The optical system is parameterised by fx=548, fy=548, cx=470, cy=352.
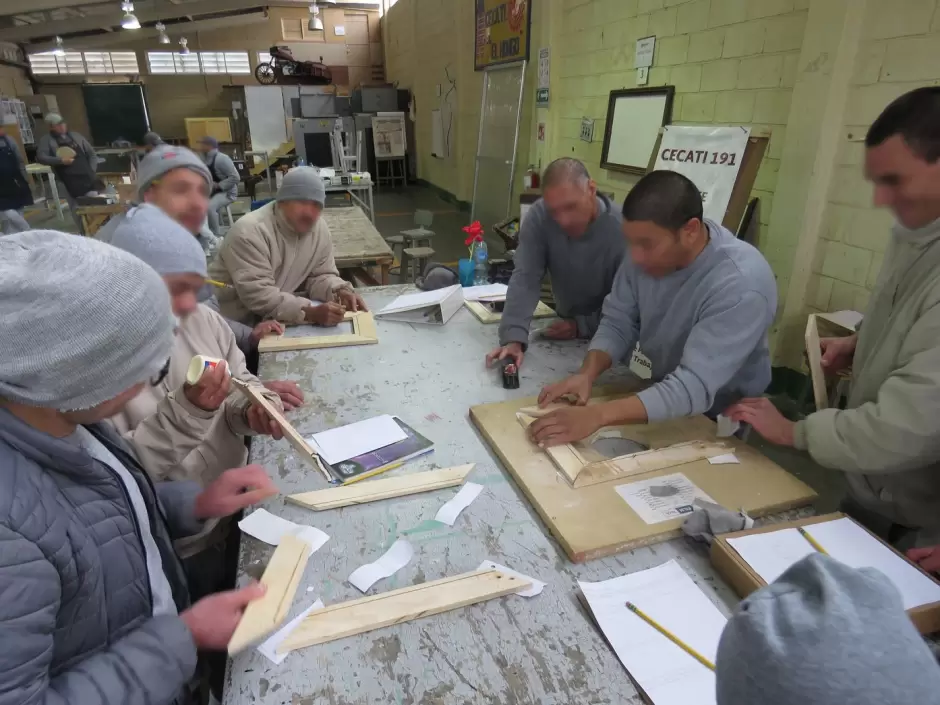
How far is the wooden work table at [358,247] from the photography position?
3.57 meters

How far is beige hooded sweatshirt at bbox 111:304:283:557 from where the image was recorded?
3.95 feet

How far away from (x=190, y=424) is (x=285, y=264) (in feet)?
4.90

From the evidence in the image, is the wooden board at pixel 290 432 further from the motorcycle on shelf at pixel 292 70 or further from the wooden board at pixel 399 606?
the motorcycle on shelf at pixel 292 70

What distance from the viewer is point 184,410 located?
1201 mm

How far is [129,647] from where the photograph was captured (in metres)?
0.76

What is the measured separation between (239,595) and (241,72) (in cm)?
1606

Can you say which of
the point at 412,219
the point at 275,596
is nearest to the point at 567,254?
the point at 275,596

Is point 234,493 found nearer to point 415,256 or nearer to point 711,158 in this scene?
point 711,158

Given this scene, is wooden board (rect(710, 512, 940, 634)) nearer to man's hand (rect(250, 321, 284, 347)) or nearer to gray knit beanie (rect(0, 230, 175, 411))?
gray knit beanie (rect(0, 230, 175, 411))

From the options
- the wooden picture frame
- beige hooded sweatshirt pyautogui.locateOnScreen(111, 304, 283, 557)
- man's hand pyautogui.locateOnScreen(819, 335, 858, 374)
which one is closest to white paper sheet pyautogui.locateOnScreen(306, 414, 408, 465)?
beige hooded sweatshirt pyautogui.locateOnScreen(111, 304, 283, 557)

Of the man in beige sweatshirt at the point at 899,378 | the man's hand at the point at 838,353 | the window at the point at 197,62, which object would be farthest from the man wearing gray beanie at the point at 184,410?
the window at the point at 197,62

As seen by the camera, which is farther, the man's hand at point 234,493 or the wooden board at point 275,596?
the man's hand at point 234,493

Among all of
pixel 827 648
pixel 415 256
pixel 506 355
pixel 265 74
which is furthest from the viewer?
pixel 265 74

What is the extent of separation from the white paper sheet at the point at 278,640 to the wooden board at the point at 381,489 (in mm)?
285
